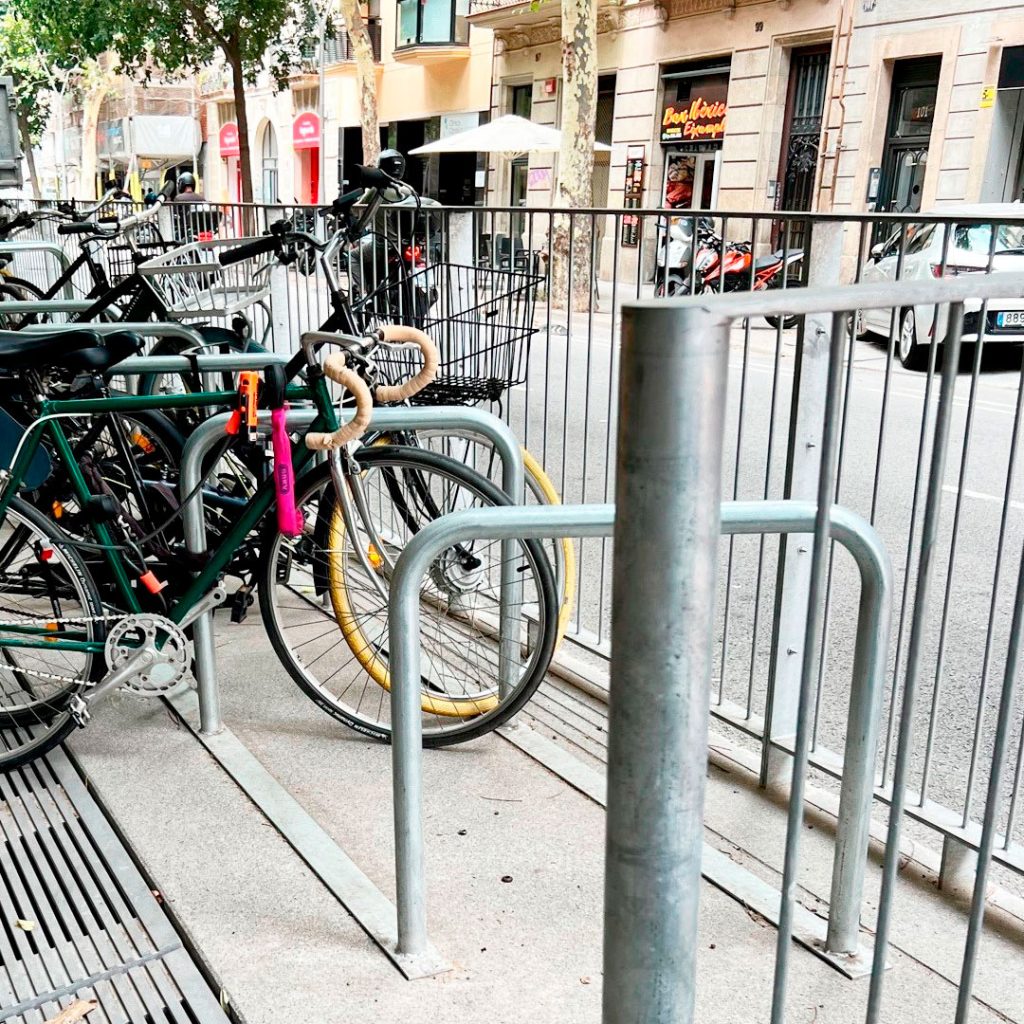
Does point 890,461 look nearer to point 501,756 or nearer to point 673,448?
point 501,756

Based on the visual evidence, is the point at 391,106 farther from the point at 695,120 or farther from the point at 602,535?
the point at 602,535

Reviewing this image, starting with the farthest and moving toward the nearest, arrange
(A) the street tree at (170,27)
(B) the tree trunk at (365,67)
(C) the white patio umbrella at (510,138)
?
(B) the tree trunk at (365,67) → (C) the white patio umbrella at (510,138) → (A) the street tree at (170,27)

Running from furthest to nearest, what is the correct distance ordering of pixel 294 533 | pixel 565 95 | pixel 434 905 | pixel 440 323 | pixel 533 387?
1. pixel 565 95
2. pixel 533 387
3. pixel 440 323
4. pixel 294 533
5. pixel 434 905

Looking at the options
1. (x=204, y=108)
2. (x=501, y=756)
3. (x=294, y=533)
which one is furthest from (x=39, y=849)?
(x=204, y=108)

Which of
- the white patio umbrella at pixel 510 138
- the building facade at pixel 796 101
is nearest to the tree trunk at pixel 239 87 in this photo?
the white patio umbrella at pixel 510 138

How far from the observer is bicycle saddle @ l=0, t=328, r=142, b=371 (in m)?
2.92

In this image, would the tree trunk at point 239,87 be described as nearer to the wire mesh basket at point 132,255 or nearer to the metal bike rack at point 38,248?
the wire mesh basket at point 132,255

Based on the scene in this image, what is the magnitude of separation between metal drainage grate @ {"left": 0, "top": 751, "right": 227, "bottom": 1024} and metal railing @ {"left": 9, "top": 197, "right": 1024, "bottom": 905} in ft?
4.47

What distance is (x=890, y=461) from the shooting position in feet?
23.8

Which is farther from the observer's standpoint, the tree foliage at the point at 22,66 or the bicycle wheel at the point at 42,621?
the tree foliage at the point at 22,66

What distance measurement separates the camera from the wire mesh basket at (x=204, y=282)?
4.45m

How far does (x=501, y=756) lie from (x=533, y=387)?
195 centimetres

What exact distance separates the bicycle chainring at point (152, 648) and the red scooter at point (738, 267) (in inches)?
69.0

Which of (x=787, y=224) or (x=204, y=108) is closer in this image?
(x=787, y=224)
